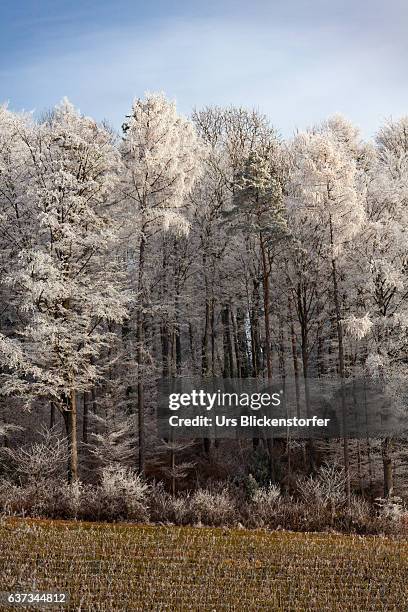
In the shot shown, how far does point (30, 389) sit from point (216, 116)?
18604 millimetres

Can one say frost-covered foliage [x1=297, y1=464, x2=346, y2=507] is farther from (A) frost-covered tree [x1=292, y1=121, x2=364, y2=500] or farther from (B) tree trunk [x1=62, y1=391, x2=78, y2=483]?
(B) tree trunk [x1=62, y1=391, x2=78, y2=483]

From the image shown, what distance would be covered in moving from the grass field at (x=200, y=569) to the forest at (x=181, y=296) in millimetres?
2763

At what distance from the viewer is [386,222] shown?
69.8ft

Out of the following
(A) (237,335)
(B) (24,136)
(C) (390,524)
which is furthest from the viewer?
(A) (237,335)

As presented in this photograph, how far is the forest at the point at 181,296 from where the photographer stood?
17.0 meters

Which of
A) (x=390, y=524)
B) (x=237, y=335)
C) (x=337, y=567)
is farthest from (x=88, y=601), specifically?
(x=237, y=335)

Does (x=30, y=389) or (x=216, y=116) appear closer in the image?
(x=30, y=389)

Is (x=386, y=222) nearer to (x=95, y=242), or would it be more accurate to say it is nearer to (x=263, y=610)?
(x=95, y=242)

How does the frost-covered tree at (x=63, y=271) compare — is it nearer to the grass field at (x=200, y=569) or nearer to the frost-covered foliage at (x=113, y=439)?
the frost-covered foliage at (x=113, y=439)

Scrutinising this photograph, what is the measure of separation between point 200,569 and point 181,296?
15.4 metres

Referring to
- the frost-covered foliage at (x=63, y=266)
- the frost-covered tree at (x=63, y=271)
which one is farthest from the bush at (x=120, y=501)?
the frost-covered foliage at (x=63, y=266)

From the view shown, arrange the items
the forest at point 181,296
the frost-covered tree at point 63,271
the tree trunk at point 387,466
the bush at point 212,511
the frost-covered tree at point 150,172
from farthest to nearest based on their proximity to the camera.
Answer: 1. the frost-covered tree at point 150,172
2. the tree trunk at point 387,466
3. the frost-covered tree at point 63,271
4. the forest at point 181,296
5. the bush at point 212,511

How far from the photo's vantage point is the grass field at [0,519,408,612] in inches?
364

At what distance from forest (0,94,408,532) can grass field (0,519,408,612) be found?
9.07ft
